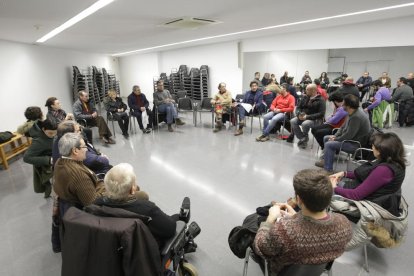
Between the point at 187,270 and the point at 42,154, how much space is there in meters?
2.18

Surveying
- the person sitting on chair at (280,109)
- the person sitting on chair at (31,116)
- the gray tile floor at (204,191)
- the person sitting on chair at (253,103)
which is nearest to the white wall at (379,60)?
the gray tile floor at (204,191)

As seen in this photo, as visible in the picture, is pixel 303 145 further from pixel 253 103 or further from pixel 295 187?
pixel 295 187

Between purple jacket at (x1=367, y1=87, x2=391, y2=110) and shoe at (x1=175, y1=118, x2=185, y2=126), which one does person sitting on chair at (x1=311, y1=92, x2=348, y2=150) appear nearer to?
purple jacket at (x1=367, y1=87, x2=391, y2=110)

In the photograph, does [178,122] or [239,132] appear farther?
[178,122]

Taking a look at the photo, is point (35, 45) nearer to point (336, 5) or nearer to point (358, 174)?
point (336, 5)

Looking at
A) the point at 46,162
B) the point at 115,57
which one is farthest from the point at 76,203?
the point at 115,57

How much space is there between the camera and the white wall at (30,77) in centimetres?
554

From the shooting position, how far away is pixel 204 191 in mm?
3244

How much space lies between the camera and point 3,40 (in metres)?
5.55

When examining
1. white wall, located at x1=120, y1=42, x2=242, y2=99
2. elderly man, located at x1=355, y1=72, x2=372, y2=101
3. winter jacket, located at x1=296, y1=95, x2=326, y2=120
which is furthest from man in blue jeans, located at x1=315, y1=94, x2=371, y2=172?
elderly man, located at x1=355, y1=72, x2=372, y2=101

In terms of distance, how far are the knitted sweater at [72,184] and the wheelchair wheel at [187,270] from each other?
2.69 ft

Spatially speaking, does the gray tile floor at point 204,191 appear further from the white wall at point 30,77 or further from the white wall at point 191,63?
the white wall at point 191,63

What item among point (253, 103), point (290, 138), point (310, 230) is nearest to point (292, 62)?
point (253, 103)

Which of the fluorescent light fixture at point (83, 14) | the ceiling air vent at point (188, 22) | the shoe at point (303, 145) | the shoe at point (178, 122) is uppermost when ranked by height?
the ceiling air vent at point (188, 22)
